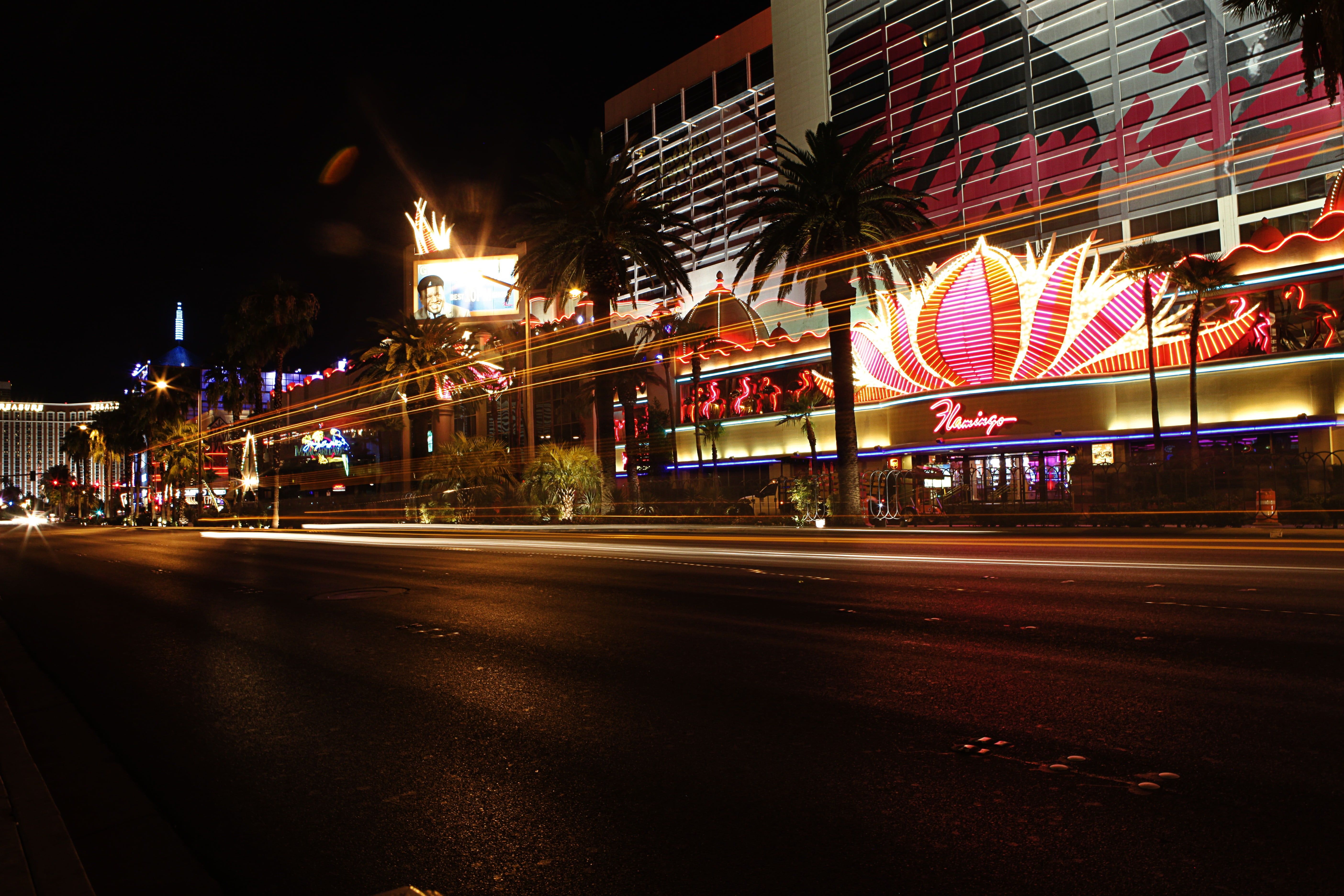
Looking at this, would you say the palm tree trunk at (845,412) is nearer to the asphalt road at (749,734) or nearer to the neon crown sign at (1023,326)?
the neon crown sign at (1023,326)

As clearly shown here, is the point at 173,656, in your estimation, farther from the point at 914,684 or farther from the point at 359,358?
the point at 359,358

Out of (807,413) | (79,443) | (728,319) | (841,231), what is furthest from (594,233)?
(79,443)

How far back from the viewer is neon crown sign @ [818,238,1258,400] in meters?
36.5

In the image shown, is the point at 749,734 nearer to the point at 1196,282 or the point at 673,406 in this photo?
the point at 1196,282

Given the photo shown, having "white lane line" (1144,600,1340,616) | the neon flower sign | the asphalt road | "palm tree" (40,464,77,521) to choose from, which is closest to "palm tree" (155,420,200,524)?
the neon flower sign

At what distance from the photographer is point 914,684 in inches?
258

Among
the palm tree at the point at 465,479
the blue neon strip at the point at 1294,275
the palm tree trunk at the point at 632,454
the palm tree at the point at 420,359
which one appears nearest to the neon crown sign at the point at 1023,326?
the blue neon strip at the point at 1294,275

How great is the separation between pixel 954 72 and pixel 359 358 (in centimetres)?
6735

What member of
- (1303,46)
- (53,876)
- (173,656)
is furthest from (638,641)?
(1303,46)

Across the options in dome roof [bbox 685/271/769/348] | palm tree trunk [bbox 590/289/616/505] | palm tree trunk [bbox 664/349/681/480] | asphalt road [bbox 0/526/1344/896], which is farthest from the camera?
palm tree trunk [bbox 664/349/681/480]

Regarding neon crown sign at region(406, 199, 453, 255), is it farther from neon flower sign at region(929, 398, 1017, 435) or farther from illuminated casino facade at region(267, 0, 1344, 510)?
neon flower sign at region(929, 398, 1017, 435)

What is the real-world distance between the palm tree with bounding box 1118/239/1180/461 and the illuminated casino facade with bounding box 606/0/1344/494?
0.74 meters

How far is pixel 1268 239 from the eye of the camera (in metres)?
35.0

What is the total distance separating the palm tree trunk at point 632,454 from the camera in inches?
1547
